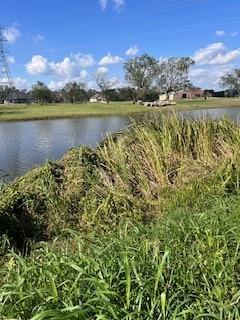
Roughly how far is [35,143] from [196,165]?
21.3m

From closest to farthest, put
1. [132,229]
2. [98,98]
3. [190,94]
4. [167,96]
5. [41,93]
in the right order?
[132,229] < [167,96] < [41,93] < [98,98] < [190,94]

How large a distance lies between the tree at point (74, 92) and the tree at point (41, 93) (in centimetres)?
369

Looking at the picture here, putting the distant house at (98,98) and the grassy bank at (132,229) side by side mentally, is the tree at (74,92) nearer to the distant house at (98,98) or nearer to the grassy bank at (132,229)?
the distant house at (98,98)

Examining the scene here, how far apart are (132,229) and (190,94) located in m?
116

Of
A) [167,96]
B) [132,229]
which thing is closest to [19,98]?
[167,96]

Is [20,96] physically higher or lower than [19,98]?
higher

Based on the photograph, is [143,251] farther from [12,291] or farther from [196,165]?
[196,165]

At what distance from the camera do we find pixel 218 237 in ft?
12.6

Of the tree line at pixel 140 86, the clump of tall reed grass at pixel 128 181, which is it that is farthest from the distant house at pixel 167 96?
the clump of tall reed grass at pixel 128 181

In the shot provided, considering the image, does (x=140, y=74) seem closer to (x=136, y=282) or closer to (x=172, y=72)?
(x=172, y=72)

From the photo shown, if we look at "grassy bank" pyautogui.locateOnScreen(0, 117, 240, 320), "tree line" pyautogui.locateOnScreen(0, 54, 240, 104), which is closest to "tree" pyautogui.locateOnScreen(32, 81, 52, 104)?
"tree line" pyautogui.locateOnScreen(0, 54, 240, 104)

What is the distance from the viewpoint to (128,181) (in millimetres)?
7707

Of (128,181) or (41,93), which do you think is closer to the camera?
(128,181)

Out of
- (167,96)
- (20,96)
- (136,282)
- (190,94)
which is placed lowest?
(136,282)
